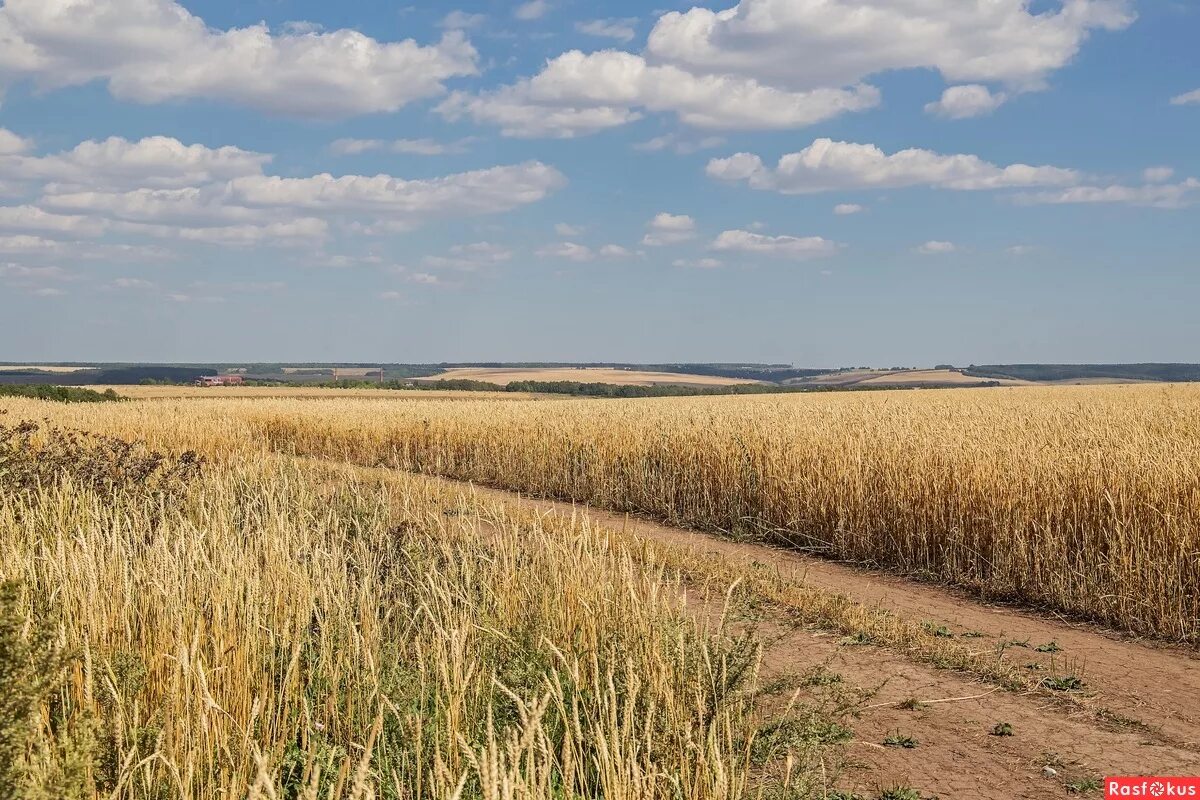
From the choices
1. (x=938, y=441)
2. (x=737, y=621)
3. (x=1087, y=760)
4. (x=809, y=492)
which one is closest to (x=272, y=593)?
(x=737, y=621)

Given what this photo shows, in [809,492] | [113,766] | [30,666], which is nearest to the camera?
[30,666]

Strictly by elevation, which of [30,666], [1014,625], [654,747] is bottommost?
[1014,625]

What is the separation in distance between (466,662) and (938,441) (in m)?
9.74

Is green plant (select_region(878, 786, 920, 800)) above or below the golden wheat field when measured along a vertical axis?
below

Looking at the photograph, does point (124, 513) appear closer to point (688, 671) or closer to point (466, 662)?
point (466, 662)

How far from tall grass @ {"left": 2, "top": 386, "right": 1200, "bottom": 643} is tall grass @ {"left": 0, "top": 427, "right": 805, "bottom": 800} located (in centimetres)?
512

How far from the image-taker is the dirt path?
516cm

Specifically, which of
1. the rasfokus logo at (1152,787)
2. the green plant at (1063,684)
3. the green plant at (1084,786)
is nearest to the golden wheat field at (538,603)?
the green plant at (1063,684)

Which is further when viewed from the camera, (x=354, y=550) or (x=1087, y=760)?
(x=354, y=550)

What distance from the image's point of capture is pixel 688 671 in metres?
5.12

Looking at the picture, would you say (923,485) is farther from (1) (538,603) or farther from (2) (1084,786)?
(1) (538,603)

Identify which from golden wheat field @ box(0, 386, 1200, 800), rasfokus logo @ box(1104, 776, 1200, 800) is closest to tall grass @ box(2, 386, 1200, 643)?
golden wheat field @ box(0, 386, 1200, 800)

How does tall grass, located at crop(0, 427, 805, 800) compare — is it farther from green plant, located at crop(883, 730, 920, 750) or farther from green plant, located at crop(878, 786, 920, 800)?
green plant, located at crop(883, 730, 920, 750)

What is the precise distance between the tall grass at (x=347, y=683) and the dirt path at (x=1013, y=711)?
1044 mm
